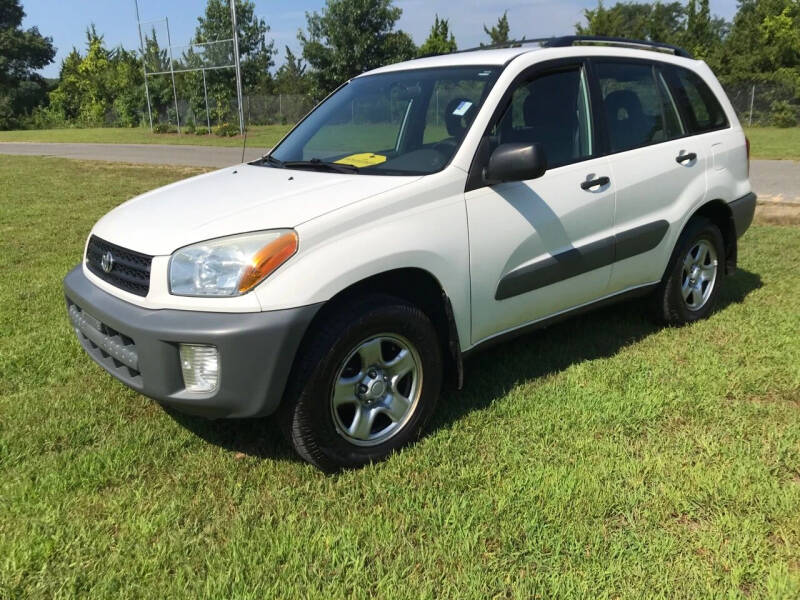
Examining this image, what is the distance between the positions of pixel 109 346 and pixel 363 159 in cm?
153

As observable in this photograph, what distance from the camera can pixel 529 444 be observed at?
314 centimetres

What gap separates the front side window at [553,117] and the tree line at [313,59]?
24.6 meters

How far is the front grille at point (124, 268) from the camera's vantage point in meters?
2.77

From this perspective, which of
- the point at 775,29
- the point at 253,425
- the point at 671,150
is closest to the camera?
the point at 253,425

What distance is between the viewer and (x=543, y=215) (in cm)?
340

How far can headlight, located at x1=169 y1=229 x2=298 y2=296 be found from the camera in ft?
8.48

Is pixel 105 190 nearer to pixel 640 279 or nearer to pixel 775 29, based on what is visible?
pixel 640 279

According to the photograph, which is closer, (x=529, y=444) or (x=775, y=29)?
(x=529, y=444)

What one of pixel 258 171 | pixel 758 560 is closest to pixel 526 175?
pixel 258 171

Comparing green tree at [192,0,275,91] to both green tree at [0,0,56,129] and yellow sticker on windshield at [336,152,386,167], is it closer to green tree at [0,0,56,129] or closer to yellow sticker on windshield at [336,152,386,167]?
green tree at [0,0,56,129]

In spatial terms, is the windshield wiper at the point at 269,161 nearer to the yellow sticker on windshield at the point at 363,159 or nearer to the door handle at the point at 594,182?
the yellow sticker on windshield at the point at 363,159

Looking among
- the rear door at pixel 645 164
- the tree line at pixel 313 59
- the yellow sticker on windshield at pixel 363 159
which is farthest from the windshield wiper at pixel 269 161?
the tree line at pixel 313 59

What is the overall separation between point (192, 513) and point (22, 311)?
325 centimetres

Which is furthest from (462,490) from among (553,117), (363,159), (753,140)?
(753,140)
